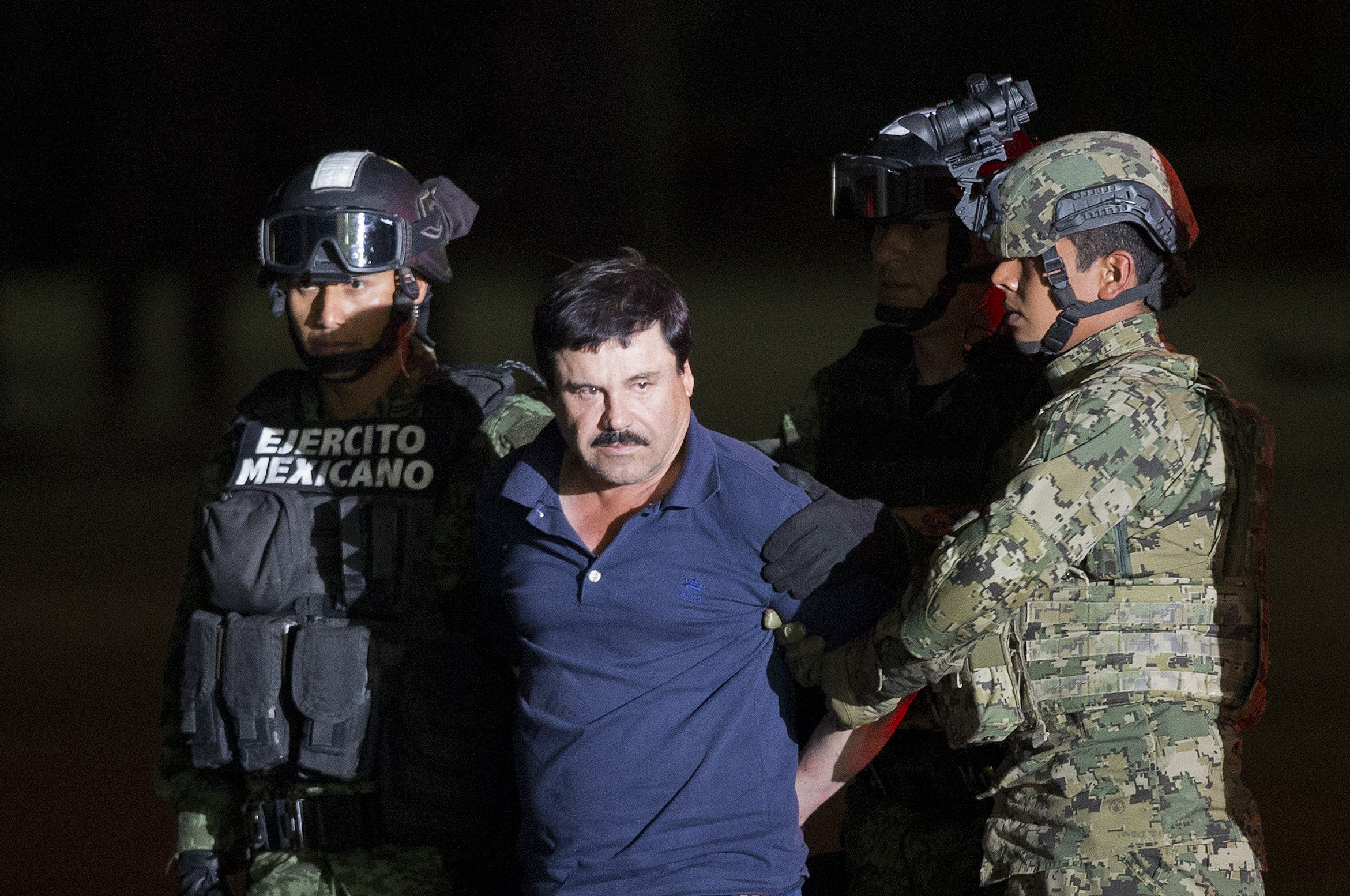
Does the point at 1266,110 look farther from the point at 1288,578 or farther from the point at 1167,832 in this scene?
the point at 1167,832

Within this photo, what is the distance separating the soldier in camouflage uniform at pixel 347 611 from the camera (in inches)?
77.4

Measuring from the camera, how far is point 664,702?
1537 millimetres

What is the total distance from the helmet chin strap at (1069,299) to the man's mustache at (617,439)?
22.6 inches

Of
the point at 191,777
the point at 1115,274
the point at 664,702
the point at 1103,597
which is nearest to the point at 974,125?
the point at 1115,274

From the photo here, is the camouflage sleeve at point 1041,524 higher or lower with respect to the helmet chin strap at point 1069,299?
lower

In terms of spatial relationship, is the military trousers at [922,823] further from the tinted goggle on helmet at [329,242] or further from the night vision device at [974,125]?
the tinted goggle on helmet at [329,242]

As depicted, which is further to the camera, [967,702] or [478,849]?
[478,849]

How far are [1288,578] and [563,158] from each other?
10.4 ft

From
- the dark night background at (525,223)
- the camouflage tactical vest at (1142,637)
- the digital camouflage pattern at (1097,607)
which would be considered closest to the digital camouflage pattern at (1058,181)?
the digital camouflage pattern at (1097,607)

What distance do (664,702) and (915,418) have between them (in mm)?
811

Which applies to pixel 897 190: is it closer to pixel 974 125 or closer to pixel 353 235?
pixel 974 125

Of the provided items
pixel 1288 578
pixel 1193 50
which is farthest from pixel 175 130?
pixel 1288 578

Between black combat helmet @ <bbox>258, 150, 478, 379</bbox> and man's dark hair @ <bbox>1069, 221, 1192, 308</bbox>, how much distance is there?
1.15 meters

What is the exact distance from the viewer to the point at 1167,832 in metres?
1.52
